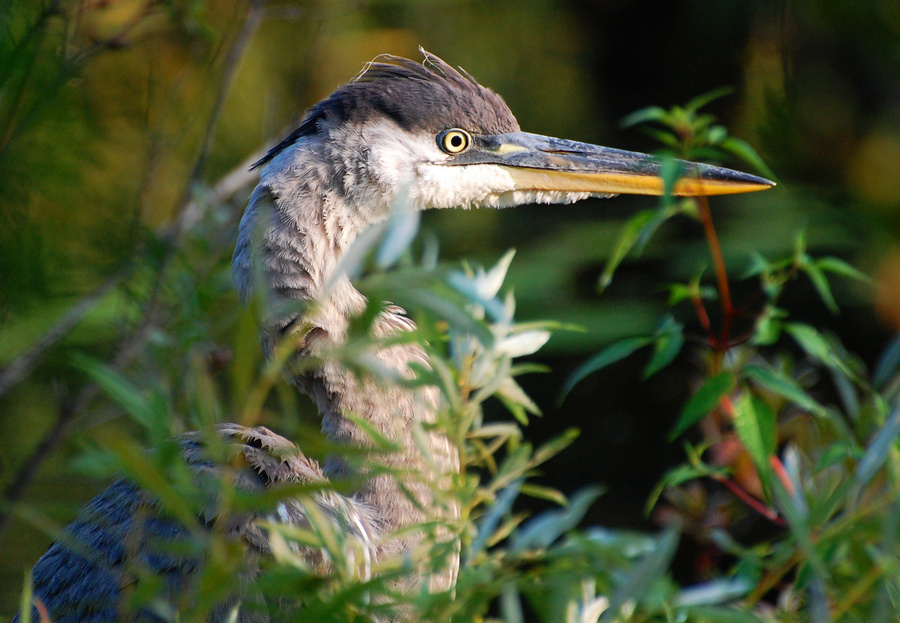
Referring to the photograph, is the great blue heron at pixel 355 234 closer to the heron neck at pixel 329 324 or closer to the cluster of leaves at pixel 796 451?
the heron neck at pixel 329 324

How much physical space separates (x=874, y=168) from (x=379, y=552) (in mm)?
3386

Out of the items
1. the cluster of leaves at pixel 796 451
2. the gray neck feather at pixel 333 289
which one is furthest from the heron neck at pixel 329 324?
the cluster of leaves at pixel 796 451

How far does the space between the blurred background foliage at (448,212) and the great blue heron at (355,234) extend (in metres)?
0.17

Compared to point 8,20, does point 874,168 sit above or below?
above

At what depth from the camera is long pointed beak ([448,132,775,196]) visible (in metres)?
1.80

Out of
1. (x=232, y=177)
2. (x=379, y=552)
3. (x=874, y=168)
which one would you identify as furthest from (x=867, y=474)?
(x=874, y=168)

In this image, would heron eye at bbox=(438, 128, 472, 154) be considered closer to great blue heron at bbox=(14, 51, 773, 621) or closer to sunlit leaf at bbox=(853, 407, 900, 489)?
great blue heron at bbox=(14, 51, 773, 621)

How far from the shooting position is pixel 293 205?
1616 millimetres

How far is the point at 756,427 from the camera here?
1.15 metres

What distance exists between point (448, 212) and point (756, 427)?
Result: 4023 millimetres

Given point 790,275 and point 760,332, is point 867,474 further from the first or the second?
point 790,275

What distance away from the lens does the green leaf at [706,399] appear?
3.76ft

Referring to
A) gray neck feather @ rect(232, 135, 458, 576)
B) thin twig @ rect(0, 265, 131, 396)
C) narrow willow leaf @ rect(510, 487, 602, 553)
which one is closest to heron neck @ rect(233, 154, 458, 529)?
gray neck feather @ rect(232, 135, 458, 576)

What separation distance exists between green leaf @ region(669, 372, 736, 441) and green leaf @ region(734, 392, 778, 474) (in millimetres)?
36
